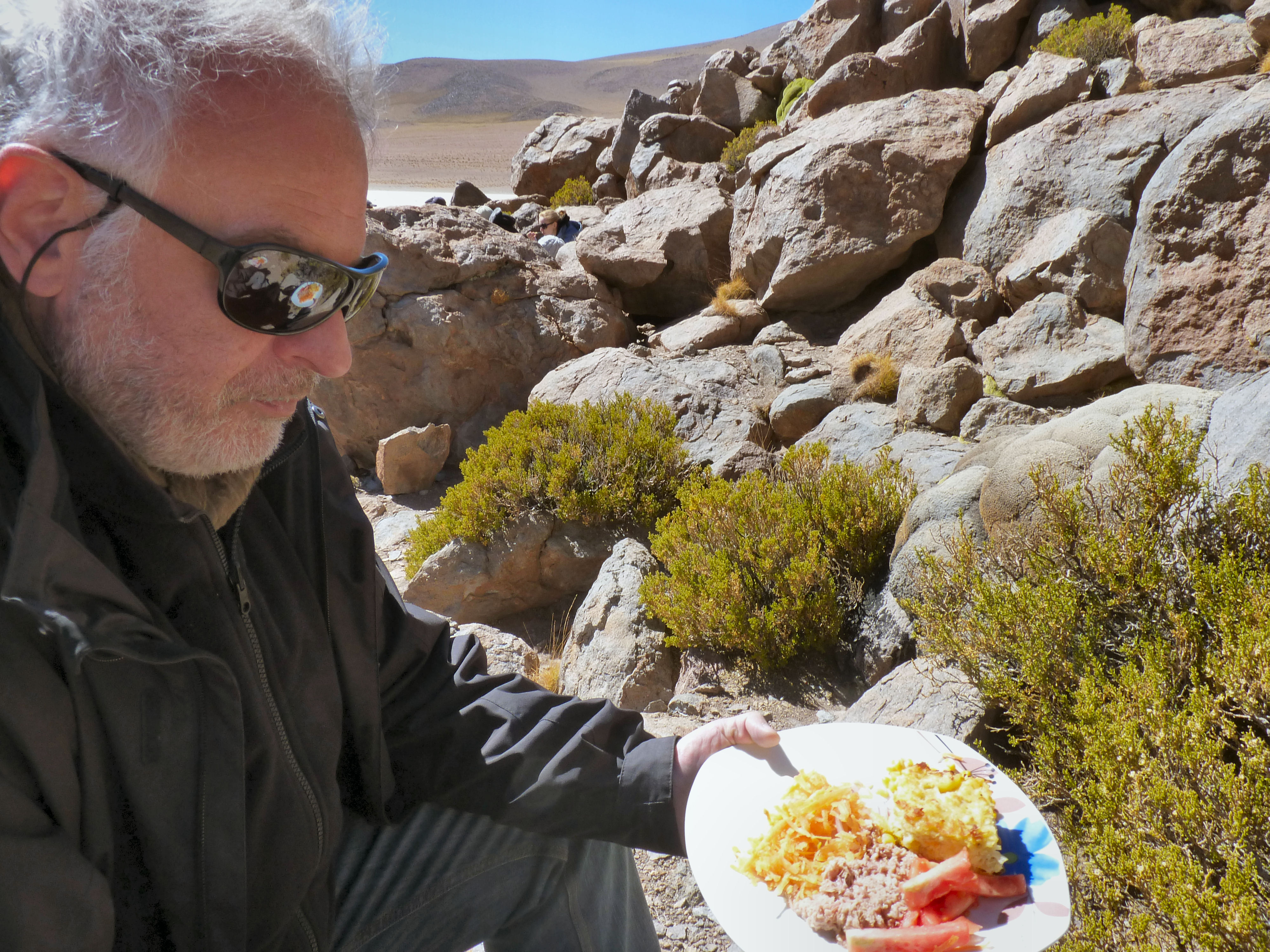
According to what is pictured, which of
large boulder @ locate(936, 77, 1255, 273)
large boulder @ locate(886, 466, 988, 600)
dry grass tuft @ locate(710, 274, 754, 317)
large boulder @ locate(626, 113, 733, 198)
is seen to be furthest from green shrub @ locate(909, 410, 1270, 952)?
large boulder @ locate(626, 113, 733, 198)

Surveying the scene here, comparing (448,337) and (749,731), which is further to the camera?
(448,337)

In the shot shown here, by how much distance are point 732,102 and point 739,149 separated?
2760 millimetres

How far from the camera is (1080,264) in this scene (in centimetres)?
607

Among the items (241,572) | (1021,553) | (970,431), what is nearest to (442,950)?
(241,572)

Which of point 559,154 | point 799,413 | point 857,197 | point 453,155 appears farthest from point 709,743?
point 453,155

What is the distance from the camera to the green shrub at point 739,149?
43.3 ft

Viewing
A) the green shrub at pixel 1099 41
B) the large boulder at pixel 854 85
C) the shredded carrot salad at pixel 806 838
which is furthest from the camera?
the large boulder at pixel 854 85

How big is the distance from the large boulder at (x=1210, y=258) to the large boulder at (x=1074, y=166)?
1.30 m

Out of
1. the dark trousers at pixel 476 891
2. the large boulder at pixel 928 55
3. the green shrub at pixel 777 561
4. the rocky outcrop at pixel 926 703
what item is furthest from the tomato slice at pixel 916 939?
the large boulder at pixel 928 55

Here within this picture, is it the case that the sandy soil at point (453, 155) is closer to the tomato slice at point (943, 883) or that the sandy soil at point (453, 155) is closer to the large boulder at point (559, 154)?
the large boulder at point (559, 154)

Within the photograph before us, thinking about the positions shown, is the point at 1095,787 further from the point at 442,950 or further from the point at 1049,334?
the point at 1049,334

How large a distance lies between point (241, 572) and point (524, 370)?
7.49 meters

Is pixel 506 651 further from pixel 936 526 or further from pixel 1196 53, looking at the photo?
pixel 1196 53

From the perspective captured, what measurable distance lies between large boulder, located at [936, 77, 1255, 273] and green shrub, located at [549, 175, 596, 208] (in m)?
9.33
